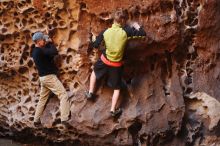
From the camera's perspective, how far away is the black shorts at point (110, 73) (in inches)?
196

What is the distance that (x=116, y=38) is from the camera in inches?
191

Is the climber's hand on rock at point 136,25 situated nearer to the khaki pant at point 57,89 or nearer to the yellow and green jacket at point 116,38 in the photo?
the yellow and green jacket at point 116,38

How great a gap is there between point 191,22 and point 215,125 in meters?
1.09

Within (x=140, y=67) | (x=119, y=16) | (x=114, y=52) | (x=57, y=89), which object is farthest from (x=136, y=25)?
(x=57, y=89)

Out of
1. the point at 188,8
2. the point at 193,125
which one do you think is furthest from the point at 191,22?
the point at 193,125

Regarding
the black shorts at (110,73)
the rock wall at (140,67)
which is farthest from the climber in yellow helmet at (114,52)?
the rock wall at (140,67)

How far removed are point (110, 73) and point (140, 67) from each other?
1.27 ft

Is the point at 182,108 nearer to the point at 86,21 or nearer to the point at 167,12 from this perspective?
the point at 167,12

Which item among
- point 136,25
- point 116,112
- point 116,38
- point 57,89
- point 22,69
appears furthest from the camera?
point 22,69

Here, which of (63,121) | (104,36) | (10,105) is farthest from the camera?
(10,105)

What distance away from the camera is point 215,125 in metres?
5.26

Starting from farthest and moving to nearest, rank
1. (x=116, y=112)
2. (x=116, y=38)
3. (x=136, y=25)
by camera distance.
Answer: (x=116, y=112) < (x=136, y=25) < (x=116, y=38)

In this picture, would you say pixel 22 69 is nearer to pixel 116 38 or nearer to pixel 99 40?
pixel 99 40

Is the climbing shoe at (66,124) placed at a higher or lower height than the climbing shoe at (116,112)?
lower
